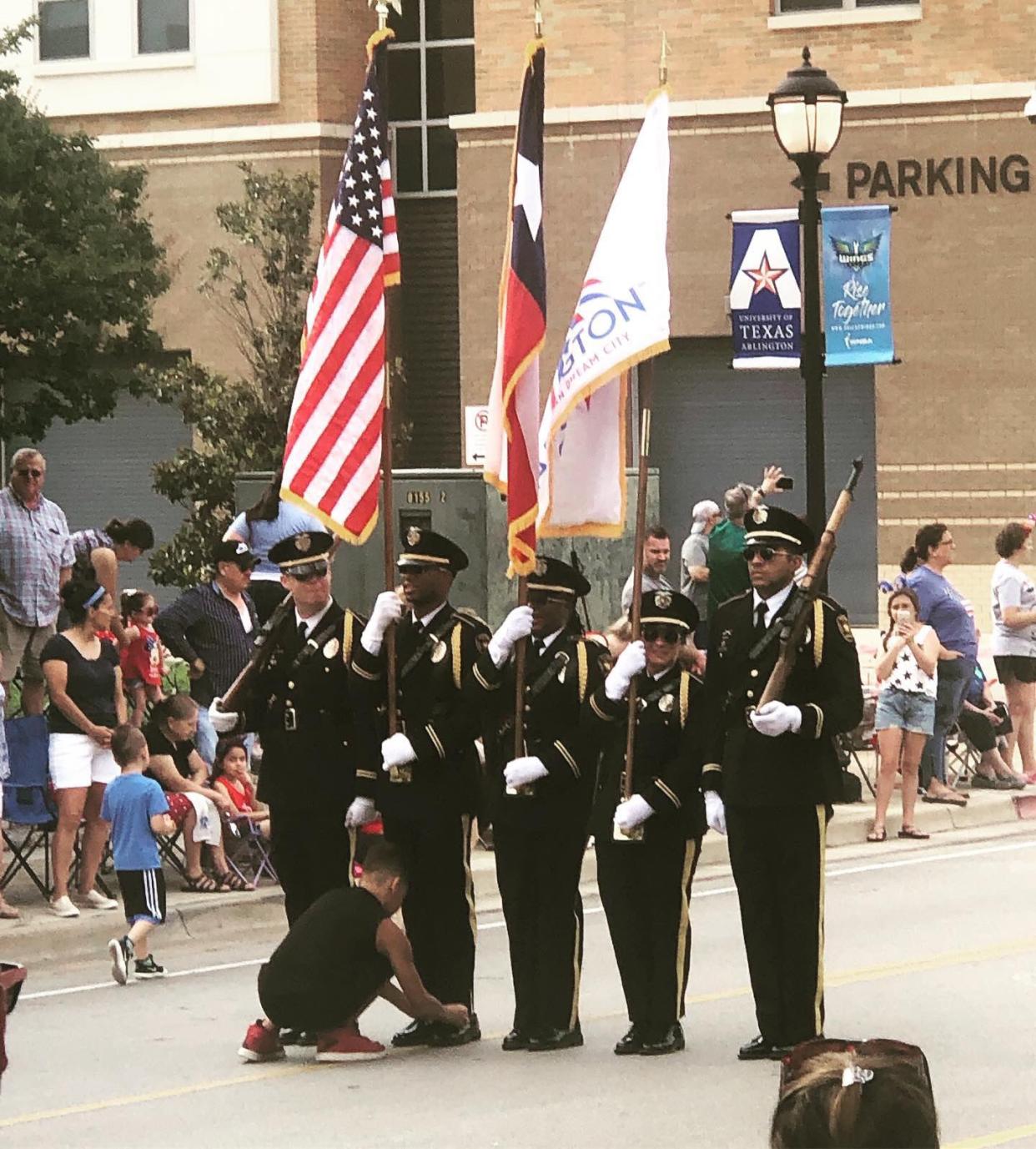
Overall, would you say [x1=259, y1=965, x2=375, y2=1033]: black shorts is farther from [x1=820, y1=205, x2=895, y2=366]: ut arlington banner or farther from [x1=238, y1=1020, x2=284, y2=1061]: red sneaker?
[x1=820, y1=205, x2=895, y2=366]: ut arlington banner

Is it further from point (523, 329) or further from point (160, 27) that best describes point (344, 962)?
point (160, 27)

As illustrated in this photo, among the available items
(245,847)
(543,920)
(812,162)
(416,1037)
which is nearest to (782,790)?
(543,920)

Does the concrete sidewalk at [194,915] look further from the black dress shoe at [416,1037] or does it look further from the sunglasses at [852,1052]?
the sunglasses at [852,1052]

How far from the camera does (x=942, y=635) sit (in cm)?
1802

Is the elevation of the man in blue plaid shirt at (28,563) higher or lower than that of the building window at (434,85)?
lower

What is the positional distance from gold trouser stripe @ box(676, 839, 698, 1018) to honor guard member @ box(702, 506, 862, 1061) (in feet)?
0.83

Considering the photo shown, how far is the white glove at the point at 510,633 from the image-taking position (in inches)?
389

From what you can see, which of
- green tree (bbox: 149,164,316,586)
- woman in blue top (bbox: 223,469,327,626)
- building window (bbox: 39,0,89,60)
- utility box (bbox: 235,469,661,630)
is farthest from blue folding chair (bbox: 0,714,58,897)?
building window (bbox: 39,0,89,60)

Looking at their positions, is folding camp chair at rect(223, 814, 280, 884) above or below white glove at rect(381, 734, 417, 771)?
below

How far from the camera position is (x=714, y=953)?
12445 mm

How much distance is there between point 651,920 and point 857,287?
13.2 meters

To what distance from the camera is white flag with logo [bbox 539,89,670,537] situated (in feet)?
34.9

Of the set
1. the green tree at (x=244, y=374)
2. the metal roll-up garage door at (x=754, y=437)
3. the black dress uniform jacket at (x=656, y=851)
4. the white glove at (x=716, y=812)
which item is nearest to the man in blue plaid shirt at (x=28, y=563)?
the black dress uniform jacket at (x=656, y=851)

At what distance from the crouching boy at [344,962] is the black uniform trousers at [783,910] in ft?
4.21
